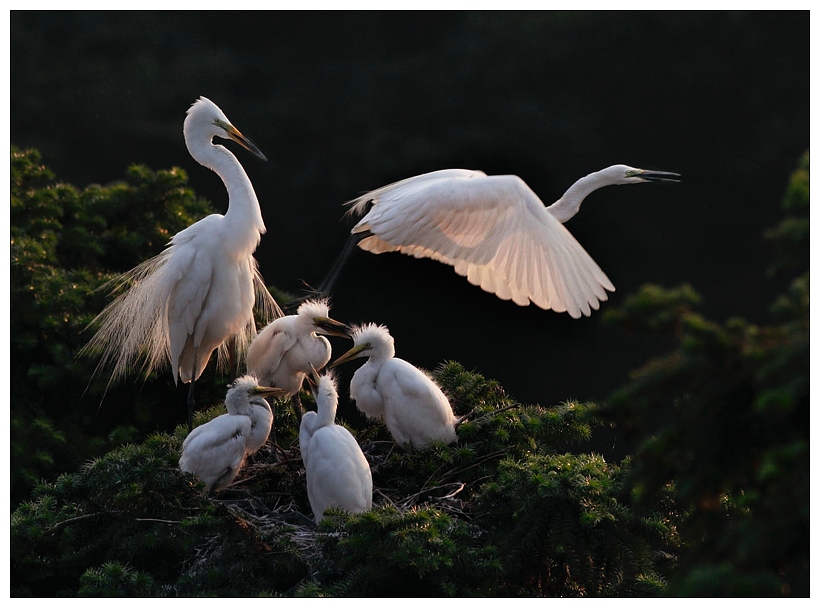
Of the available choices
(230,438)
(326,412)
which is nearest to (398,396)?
(326,412)

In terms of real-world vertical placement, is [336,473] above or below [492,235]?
below

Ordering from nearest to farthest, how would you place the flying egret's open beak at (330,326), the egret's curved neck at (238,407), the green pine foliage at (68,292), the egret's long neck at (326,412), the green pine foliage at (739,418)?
the green pine foliage at (739,418), the egret's long neck at (326,412), the egret's curved neck at (238,407), the flying egret's open beak at (330,326), the green pine foliage at (68,292)

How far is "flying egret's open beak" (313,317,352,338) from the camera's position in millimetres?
3838

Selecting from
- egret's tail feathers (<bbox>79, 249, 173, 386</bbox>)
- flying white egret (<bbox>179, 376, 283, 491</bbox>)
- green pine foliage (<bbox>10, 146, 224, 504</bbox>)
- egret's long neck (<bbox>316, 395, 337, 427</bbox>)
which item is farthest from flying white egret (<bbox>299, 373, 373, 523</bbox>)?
green pine foliage (<bbox>10, 146, 224, 504</bbox>)

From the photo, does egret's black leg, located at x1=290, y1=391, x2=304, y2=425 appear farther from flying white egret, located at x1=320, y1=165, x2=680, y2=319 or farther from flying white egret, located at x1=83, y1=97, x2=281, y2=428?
flying white egret, located at x1=320, y1=165, x2=680, y2=319

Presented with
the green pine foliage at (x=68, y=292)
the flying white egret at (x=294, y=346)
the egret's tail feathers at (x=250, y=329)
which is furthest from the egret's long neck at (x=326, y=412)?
the green pine foliage at (x=68, y=292)

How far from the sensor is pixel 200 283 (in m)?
3.89

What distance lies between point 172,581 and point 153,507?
22 cm

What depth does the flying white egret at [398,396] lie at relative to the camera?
11.3 ft

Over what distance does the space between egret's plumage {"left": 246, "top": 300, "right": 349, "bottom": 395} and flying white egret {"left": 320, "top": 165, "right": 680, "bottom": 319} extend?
1.64ft

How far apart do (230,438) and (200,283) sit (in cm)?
82

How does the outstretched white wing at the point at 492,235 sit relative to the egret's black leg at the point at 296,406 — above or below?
above

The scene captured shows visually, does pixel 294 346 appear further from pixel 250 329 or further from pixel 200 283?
pixel 250 329

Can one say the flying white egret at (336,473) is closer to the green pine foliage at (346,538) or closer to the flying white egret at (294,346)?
the green pine foliage at (346,538)
